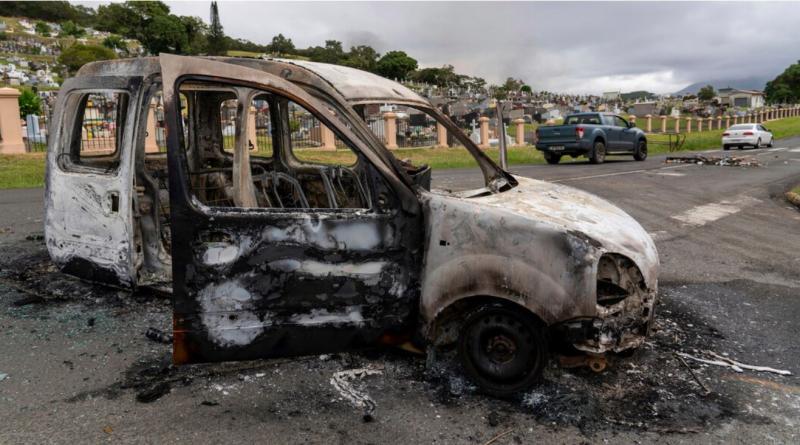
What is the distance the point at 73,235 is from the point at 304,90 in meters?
2.43

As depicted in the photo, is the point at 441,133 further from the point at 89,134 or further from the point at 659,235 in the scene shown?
the point at 89,134

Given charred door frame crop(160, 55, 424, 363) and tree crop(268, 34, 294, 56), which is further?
tree crop(268, 34, 294, 56)

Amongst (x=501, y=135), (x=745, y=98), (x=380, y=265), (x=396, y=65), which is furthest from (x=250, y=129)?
(x=745, y=98)

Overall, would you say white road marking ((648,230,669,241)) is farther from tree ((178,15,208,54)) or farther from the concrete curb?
tree ((178,15,208,54))

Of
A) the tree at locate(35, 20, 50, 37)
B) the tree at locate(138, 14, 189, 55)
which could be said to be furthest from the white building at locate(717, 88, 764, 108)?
the tree at locate(35, 20, 50, 37)

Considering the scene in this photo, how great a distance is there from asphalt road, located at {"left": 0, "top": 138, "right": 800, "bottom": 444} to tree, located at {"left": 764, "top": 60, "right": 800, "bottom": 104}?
4320 inches

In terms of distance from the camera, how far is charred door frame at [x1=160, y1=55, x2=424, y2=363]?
3.22 m

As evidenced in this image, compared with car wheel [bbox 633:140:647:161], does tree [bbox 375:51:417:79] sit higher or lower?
higher

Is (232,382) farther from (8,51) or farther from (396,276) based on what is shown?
(8,51)

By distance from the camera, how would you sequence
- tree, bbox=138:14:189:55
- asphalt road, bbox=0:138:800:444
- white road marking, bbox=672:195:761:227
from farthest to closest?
tree, bbox=138:14:189:55 < white road marking, bbox=672:195:761:227 < asphalt road, bbox=0:138:800:444

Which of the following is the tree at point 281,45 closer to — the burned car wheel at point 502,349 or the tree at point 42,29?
the tree at point 42,29

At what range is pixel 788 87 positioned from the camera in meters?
96.1

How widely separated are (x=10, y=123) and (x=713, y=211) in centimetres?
1990

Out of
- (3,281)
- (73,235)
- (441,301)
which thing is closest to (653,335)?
(441,301)
